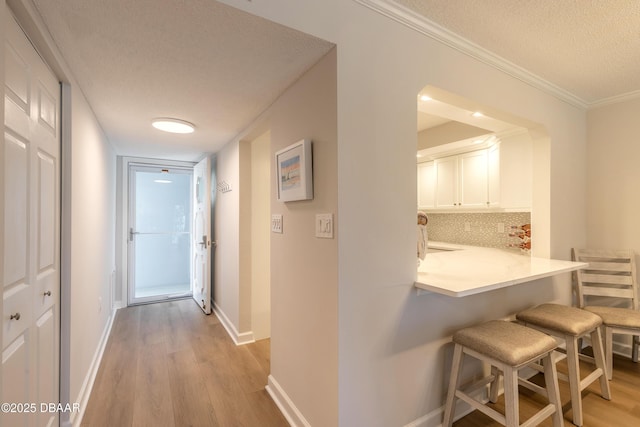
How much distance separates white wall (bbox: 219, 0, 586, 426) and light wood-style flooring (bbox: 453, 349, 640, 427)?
41cm

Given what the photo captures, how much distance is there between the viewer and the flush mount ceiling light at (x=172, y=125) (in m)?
A: 2.38

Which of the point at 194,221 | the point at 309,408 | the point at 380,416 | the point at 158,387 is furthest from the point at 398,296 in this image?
the point at 194,221

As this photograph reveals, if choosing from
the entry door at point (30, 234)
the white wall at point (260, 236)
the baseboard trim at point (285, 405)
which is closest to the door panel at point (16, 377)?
the entry door at point (30, 234)

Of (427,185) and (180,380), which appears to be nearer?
(180,380)

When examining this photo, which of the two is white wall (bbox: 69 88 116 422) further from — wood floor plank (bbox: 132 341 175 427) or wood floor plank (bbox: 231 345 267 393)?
wood floor plank (bbox: 231 345 267 393)

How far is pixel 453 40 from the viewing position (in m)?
1.70

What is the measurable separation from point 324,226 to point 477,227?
2881 millimetres

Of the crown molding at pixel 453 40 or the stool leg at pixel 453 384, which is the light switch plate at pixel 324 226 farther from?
the crown molding at pixel 453 40

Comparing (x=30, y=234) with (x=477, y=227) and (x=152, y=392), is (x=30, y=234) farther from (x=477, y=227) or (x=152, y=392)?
(x=477, y=227)

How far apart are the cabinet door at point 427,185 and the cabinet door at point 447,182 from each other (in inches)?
2.6

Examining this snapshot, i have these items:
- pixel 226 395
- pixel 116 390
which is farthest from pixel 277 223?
pixel 116 390

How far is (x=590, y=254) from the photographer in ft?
8.45

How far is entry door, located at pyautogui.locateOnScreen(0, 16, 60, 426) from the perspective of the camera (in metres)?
1.04

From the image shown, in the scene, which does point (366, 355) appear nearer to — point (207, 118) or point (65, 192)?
point (65, 192)
